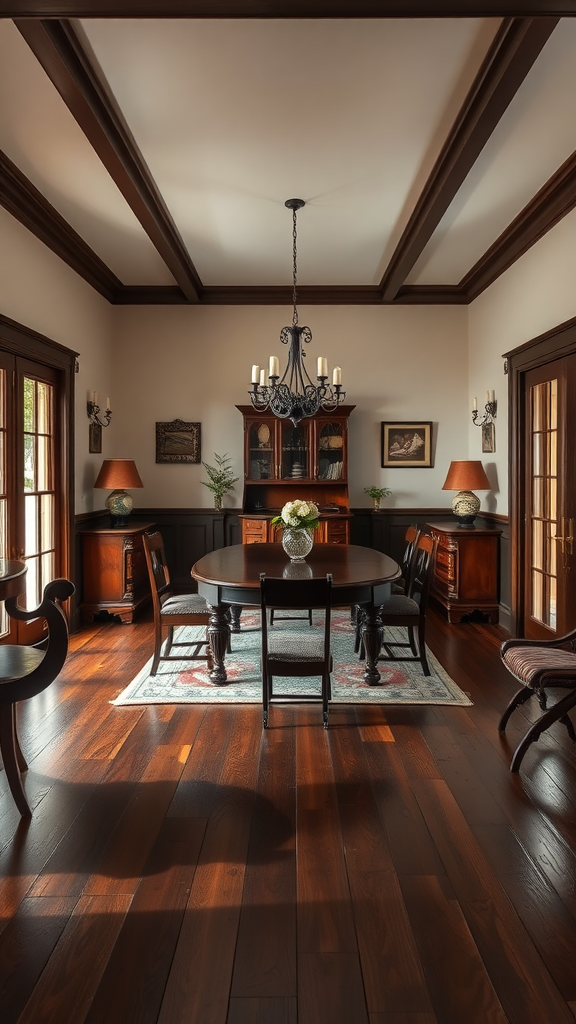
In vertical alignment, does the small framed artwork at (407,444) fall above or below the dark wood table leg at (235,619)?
above

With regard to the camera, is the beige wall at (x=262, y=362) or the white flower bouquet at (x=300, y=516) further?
the beige wall at (x=262, y=362)

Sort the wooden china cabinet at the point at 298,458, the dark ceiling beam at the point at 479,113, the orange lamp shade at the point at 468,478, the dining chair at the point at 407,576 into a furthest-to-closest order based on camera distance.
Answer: the wooden china cabinet at the point at 298,458 < the orange lamp shade at the point at 468,478 < the dining chair at the point at 407,576 < the dark ceiling beam at the point at 479,113

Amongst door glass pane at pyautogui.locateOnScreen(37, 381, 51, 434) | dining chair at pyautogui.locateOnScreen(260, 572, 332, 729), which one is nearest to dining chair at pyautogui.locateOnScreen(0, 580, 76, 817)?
dining chair at pyautogui.locateOnScreen(260, 572, 332, 729)

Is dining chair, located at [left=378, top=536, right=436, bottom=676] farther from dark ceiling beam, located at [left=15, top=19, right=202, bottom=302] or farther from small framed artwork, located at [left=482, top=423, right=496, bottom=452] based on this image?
dark ceiling beam, located at [left=15, top=19, right=202, bottom=302]

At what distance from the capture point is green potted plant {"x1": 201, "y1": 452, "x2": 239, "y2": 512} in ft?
22.4

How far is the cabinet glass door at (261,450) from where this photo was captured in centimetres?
659

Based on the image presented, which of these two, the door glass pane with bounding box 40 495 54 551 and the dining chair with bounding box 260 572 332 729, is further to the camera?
the door glass pane with bounding box 40 495 54 551

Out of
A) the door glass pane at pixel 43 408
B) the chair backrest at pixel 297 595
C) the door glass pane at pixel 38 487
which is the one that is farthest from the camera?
the door glass pane at pixel 43 408

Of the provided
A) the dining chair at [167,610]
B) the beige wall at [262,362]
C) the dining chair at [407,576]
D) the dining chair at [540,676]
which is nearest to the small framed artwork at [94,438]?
the beige wall at [262,362]

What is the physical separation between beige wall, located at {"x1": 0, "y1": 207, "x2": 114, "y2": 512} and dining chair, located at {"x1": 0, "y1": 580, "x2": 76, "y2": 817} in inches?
102

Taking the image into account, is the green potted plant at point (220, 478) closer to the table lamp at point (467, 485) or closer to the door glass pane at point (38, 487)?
the door glass pane at point (38, 487)

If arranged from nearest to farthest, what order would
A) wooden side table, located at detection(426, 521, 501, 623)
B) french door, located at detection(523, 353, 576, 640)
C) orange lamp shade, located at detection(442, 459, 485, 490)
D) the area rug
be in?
the area rug < french door, located at detection(523, 353, 576, 640) < wooden side table, located at detection(426, 521, 501, 623) < orange lamp shade, located at detection(442, 459, 485, 490)

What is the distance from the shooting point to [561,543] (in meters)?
4.48

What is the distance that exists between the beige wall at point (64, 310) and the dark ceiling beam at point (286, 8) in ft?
7.08
